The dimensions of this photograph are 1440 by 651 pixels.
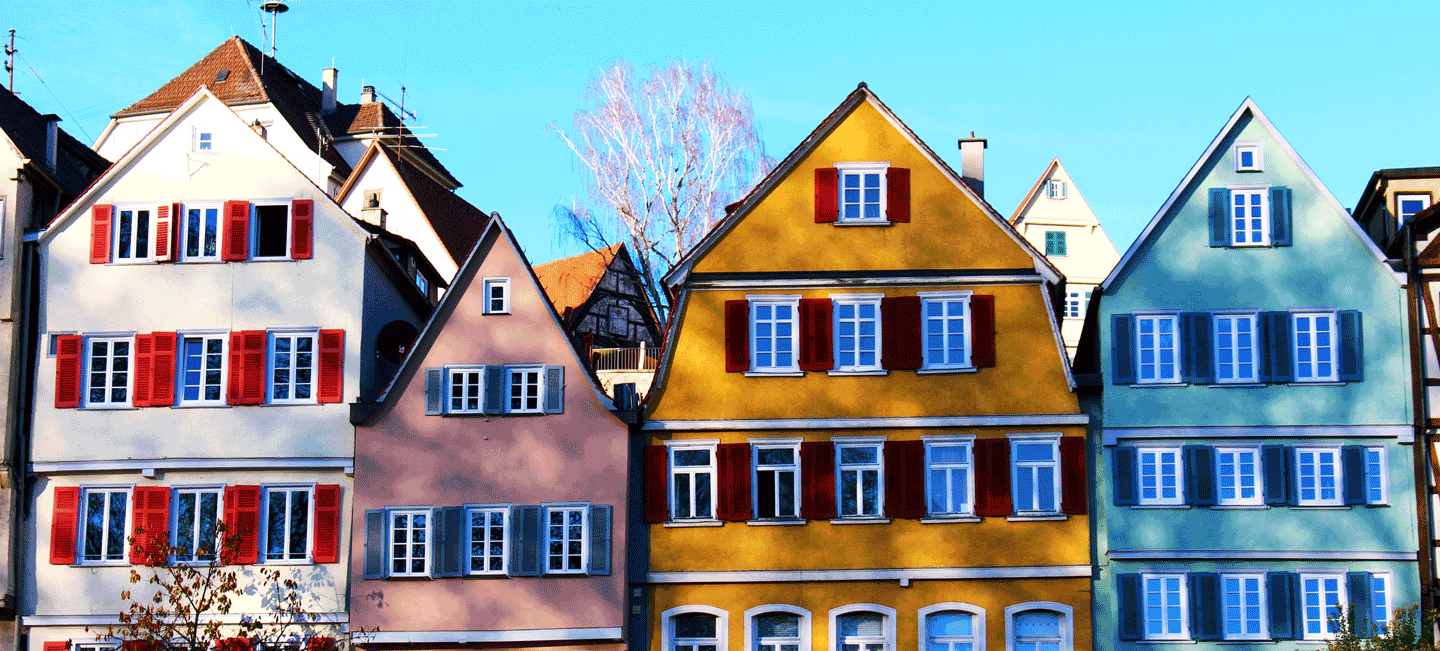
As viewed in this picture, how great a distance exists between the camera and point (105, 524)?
3031 cm

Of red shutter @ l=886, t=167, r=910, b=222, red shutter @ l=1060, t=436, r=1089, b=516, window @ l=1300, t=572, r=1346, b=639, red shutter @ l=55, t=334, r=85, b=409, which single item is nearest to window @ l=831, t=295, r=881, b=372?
red shutter @ l=886, t=167, r=910, b=222

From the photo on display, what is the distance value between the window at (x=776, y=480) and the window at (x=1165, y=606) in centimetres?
688

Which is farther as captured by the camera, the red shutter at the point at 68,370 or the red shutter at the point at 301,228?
the red shutter at the point at 301,228

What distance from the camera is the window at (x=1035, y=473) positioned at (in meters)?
29.6

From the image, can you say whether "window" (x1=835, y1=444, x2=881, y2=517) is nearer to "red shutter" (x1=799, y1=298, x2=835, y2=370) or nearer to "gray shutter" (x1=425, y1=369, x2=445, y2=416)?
"red shutter" (x1=799, y1=298, x2=835, y2=370)

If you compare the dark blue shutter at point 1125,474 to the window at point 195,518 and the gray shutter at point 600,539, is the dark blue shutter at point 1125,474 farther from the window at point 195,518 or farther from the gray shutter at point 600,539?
the window at point 195,518

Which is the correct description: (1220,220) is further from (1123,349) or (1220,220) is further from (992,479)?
(992,479)

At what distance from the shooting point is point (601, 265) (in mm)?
54625

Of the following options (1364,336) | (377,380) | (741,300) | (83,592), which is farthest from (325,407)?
(1364,336)

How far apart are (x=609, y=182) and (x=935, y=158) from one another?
16774mm

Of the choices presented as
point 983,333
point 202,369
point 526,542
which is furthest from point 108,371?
point 983,333

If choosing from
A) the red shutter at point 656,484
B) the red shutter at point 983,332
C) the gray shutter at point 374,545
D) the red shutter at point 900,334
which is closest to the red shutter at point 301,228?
the gray shutter at point 374,545

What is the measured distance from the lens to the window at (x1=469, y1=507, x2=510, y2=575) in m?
29.5

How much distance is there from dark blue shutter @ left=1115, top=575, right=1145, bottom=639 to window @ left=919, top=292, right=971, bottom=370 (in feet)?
17.0
